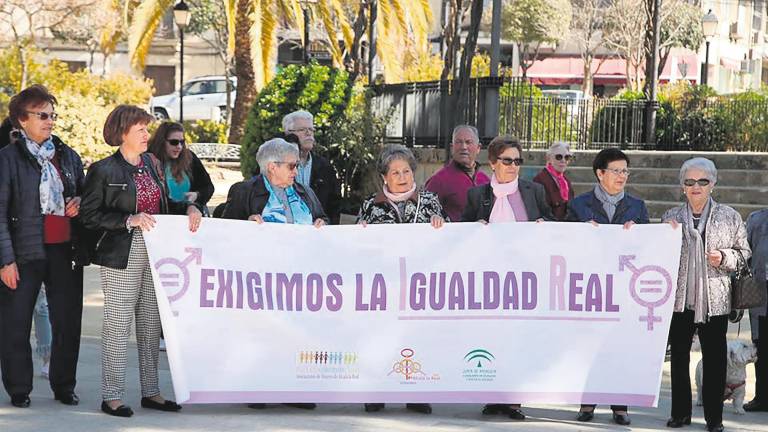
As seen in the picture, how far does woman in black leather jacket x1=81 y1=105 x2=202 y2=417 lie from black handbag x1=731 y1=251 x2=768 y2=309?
10.2 ft

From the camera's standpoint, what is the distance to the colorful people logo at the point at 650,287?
23.8 feet

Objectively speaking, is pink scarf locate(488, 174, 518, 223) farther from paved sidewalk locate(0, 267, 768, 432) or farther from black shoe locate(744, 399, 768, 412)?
black shoe locate(744, 399, 768, 412)

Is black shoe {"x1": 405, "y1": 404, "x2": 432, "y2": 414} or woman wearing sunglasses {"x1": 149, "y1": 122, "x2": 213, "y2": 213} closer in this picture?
black shoe {"x1": 405, "y1": 404, "x2": 432, "y2": 414}

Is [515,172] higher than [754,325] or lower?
higher

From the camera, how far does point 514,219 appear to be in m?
7.62

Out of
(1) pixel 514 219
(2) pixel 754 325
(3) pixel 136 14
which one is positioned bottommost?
(2) pixel 754 325

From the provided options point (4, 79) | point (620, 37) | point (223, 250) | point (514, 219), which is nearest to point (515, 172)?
point (514, 219)

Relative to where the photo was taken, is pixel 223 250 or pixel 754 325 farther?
pixel 754 325

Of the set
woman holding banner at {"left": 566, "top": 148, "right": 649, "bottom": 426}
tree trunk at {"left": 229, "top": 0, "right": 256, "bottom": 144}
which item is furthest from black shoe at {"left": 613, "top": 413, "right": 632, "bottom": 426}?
tree trunk at {"left": 229, "top": 0, "right": 256, "bottom": 144}

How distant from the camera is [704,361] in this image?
729 cm

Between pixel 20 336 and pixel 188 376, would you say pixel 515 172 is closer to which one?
pixel 188 376

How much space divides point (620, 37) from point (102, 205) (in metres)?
42.6

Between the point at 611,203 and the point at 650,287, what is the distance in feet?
1.86

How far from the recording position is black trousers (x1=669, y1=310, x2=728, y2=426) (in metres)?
7.18
